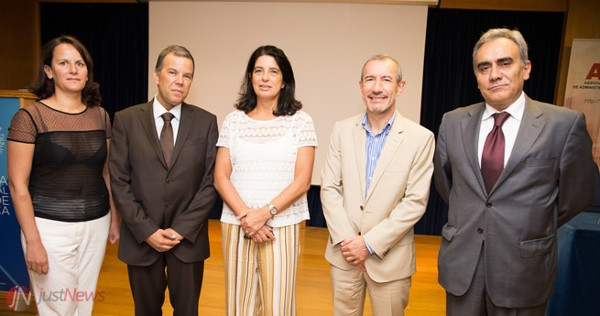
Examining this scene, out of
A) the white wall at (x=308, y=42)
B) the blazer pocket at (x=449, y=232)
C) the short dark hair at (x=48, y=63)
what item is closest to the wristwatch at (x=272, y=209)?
the blazer pocket at (x=449, y=232)

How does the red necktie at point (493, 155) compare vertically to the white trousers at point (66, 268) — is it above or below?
above

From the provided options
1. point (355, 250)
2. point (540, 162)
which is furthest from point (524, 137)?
point (355, 250)

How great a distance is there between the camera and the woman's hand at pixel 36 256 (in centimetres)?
189

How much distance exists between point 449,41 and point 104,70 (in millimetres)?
5019

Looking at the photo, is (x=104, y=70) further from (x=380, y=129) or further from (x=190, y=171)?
(x=380, y=129)

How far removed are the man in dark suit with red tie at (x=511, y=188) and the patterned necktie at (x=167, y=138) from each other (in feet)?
4.54

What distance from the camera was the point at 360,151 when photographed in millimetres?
2035

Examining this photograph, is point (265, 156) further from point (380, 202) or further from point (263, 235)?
point (380, 202)

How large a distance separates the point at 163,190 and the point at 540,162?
1.70m

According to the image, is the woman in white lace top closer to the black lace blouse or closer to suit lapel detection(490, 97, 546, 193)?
the black lace blouse

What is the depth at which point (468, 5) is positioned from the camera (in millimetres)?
5082

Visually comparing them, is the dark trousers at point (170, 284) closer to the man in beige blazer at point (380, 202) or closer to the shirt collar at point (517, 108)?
the man in beige blazer at point (380, 202)

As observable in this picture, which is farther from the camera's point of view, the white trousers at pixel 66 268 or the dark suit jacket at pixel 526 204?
the white trousers at pixel 66 268

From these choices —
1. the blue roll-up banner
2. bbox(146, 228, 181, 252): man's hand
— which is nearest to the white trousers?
bbox(146, 228, 181, 252): man's hand
